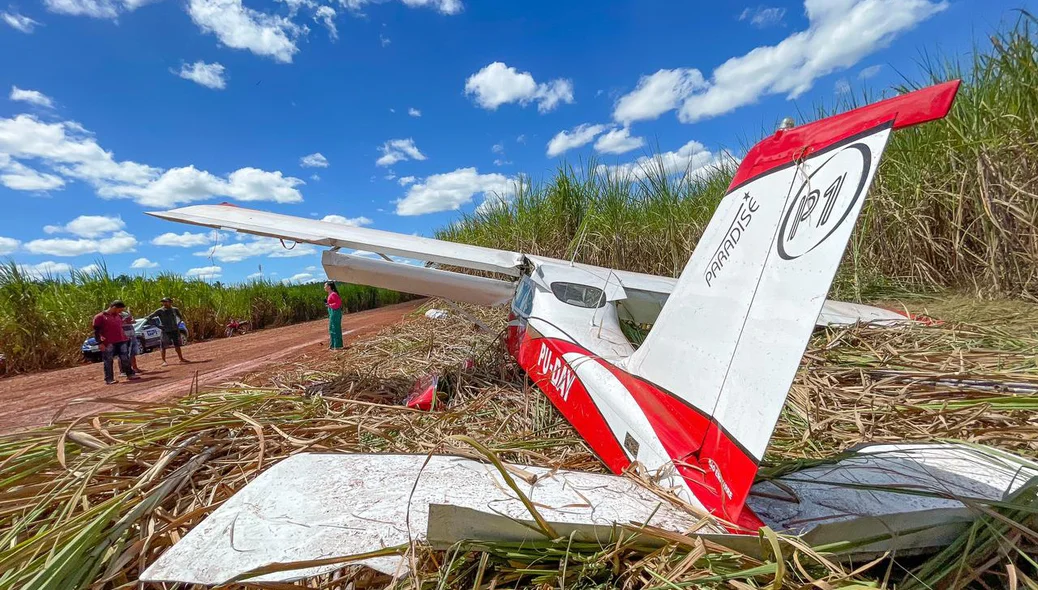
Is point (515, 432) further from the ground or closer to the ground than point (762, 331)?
closer to the ground

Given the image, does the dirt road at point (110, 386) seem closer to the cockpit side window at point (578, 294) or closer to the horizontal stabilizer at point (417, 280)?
the horizontal stabilizer at point (417, 280)

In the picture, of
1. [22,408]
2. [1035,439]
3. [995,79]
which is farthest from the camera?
[22,408]

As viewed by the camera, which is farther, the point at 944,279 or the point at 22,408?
the point at 22,408

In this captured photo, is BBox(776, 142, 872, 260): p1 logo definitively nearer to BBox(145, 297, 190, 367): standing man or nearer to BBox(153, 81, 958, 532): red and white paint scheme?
BBox(153, 81, 958, 532): red and white paint scheme

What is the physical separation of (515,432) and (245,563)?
1.78m

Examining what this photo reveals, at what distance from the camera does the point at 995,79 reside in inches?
162

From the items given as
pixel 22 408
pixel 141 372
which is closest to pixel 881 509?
pixel 22 408

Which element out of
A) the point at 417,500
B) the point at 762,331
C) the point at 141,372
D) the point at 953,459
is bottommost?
the point at 141,372

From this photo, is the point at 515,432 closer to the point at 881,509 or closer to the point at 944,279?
the point at 881,509

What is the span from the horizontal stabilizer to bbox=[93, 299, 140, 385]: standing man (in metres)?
5.84

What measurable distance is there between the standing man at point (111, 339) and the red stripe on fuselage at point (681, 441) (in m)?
8.97

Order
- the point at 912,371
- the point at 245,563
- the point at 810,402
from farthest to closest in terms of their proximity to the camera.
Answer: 1. the point at 912,371
2. the point at 810,402
3. the point at 245,563

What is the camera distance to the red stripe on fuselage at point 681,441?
4.13 feet

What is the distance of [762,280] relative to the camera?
55.6 inches
